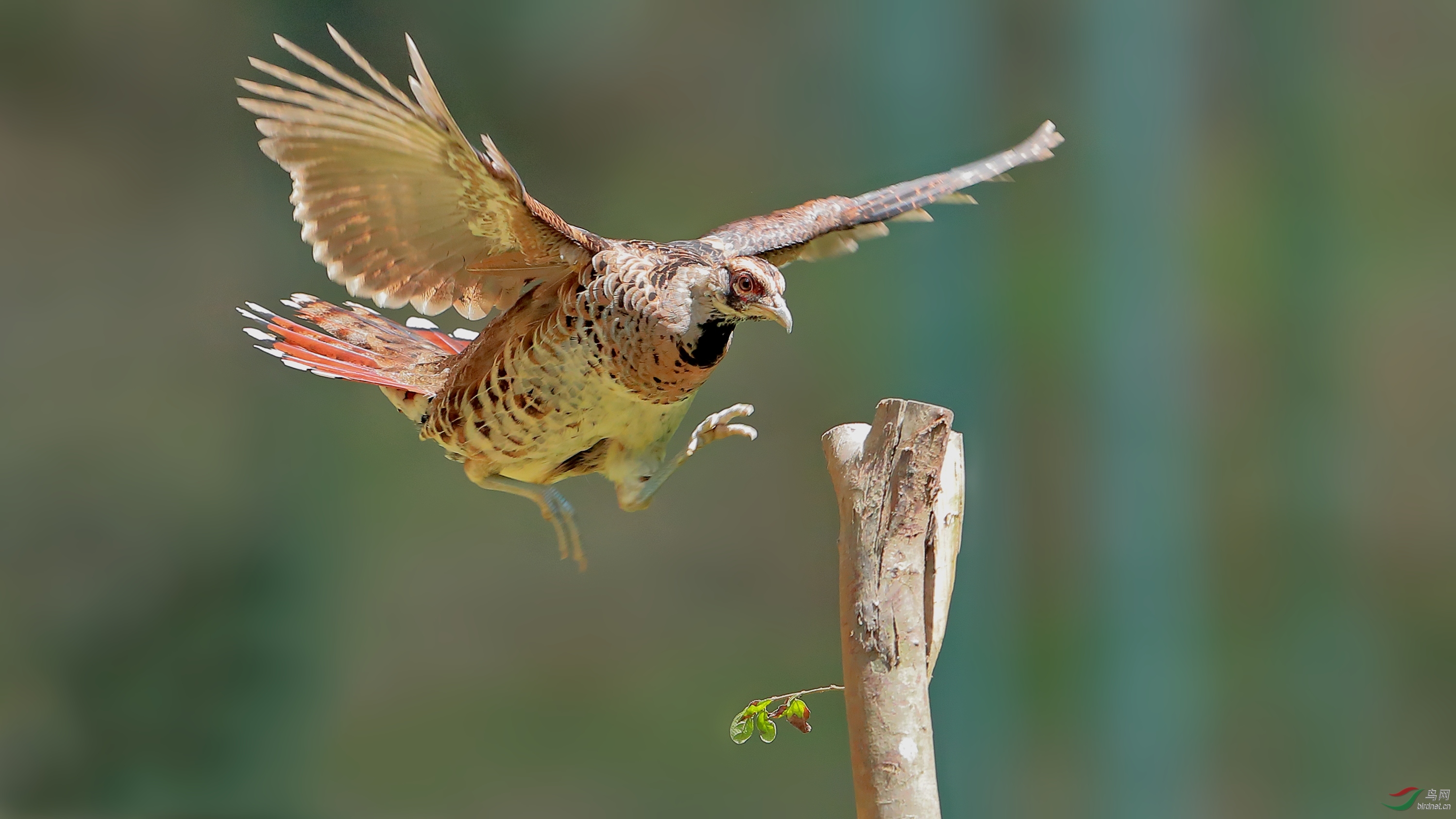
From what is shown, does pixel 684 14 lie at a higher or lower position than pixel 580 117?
higher

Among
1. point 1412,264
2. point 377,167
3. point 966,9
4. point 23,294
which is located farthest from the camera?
point 23,294

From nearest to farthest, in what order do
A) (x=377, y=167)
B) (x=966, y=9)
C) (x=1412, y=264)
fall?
1. (x=377, y=167)
2. (x=1412, y=264)
3. (x=966, y=9)

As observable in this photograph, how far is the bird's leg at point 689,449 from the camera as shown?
1.91m

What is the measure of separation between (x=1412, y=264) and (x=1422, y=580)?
0.75m

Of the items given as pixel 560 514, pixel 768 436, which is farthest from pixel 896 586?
pixel 768 436

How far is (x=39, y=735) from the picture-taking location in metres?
3.39

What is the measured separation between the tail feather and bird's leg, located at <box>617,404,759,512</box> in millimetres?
378

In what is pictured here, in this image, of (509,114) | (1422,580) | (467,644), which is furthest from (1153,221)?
(467,644)

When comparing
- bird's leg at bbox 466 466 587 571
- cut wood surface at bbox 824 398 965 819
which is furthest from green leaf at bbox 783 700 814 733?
bird's leg at bbox 466 466 587 571

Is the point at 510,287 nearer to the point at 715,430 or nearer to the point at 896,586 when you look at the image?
the point at 715,430

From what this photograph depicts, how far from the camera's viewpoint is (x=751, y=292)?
158 centimetres

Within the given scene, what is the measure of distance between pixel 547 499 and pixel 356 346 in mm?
445

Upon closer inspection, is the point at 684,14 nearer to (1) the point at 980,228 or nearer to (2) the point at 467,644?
(1) the point at 980,228

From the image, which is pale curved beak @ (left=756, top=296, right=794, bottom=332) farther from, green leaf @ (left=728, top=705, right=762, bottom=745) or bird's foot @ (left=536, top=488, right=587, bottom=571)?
bird's foot @ (left=536, top=488, right=587, bottom=571)
